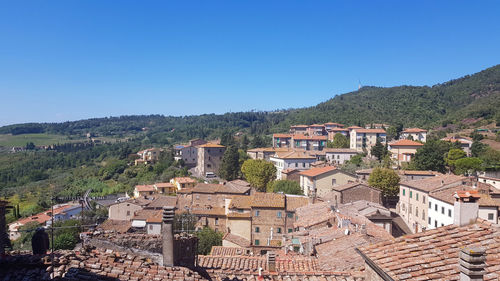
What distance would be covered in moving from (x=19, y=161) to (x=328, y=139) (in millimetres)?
83857

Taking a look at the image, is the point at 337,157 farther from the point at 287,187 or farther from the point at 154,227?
the point at 154,227

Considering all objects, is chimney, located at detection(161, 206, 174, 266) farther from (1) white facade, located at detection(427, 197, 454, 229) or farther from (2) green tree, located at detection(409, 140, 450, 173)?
(2) green tree, located at detection(409, 140, 450, 173)

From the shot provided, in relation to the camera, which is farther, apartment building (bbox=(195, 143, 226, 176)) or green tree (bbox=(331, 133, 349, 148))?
apartment building (bbox=(195, 143, 226, 176))

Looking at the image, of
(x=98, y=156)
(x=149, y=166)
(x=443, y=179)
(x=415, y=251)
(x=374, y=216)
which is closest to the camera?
(x=415, y=251)

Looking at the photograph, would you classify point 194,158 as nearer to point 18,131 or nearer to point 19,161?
point 19,161

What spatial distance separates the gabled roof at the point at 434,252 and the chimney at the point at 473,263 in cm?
78

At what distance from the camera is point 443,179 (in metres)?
31.5

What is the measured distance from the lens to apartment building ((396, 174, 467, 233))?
1198 inches

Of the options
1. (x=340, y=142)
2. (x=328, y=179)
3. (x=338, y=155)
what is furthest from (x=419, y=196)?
(x=340, y=142)

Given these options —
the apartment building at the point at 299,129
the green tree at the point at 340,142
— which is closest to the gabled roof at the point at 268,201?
the green tree at the point at 340,142

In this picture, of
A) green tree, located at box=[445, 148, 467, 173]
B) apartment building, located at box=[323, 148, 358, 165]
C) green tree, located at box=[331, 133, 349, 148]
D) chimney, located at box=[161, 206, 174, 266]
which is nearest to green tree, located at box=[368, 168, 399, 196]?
green tree, located at box=[445, 148, 467, 173]

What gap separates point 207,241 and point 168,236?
20366 millimetres

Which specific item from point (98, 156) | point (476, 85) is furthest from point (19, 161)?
point (476, 85)

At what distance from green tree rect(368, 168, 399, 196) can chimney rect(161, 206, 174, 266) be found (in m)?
34.8
